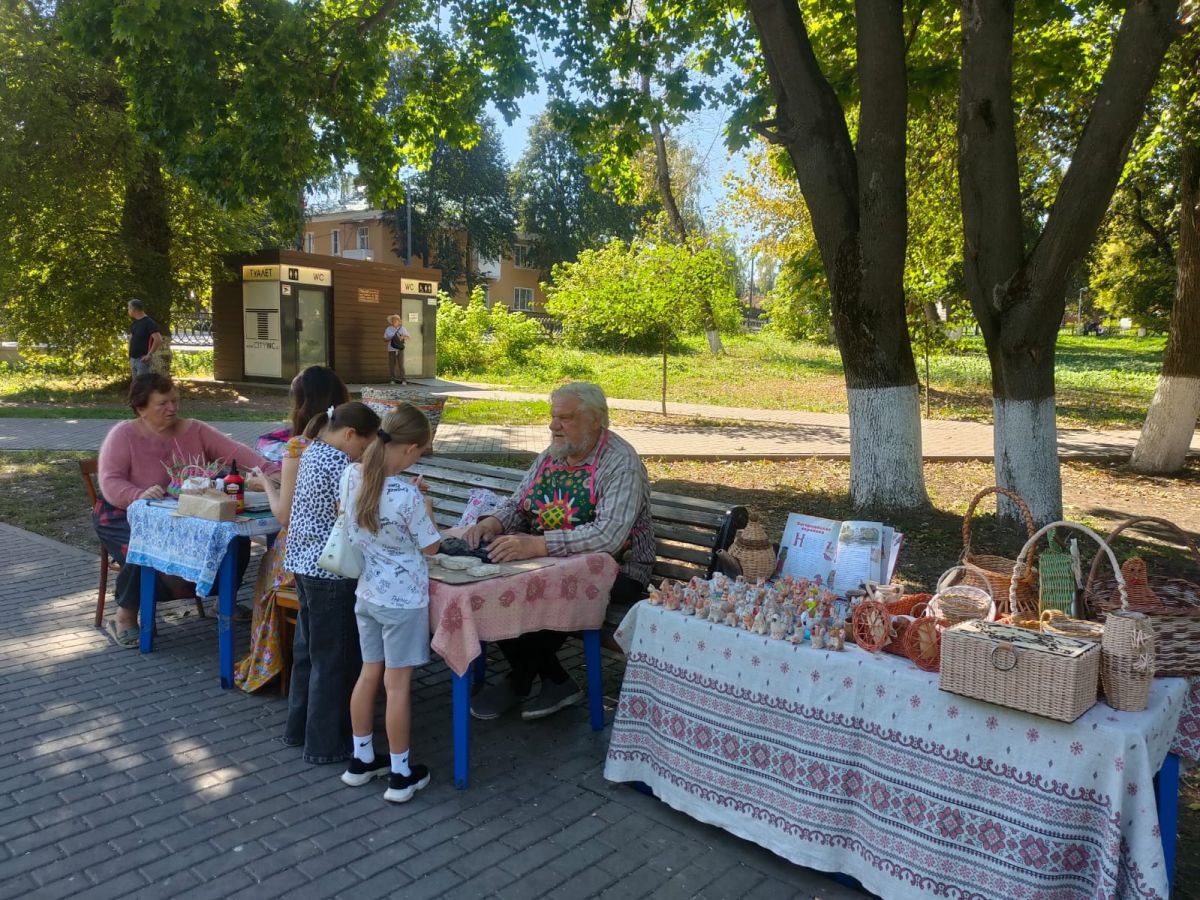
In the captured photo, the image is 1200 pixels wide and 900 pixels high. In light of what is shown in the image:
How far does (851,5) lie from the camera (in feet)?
29.1

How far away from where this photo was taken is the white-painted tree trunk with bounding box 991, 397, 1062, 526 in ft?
21.0

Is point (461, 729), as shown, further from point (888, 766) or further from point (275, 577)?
point (888, 766)

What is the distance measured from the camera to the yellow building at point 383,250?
5135cm

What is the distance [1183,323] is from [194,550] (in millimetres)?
11295

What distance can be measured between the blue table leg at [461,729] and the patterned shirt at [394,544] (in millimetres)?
357

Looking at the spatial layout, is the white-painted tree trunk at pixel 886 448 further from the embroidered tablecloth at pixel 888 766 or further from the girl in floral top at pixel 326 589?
the girl in floral top at pixel 326 589

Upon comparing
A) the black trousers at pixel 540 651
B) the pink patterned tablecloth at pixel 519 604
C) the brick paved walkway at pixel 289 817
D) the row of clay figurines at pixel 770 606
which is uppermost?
the row of clay figurines at pixel 770 606

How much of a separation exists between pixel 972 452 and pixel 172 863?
1178 centimetres

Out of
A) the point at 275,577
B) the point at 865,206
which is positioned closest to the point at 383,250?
the point at 865,206

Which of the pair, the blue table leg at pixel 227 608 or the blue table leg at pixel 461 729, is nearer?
the blue table leg at pixel 461 729

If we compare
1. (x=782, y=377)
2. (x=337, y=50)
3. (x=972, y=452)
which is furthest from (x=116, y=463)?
(x=782, y=377)

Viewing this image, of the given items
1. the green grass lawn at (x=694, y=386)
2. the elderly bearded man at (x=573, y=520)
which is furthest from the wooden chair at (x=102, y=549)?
the green grass lawn at (x=694, y=386)

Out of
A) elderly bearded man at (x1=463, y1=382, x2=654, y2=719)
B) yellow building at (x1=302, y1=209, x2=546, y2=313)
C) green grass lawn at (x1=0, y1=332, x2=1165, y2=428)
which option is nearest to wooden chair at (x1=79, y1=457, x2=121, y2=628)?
elderly bearded man at (x1=463, y1=382, x2=654, y2=719)

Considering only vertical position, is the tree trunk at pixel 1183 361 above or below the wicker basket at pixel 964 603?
above
